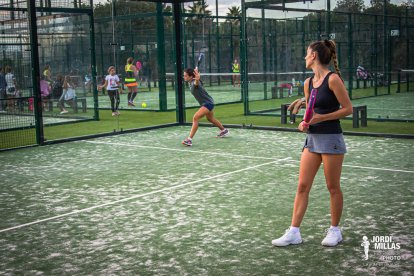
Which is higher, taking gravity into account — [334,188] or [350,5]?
[350,5]

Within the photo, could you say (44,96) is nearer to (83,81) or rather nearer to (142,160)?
(83,81)

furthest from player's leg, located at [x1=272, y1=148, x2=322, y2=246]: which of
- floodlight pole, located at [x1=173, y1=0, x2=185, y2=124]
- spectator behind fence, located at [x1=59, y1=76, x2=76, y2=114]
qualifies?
spectator behind fence, located at [x1=59, y1=76, x2=76, y2=114]

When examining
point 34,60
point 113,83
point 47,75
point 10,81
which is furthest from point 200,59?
point 34,60

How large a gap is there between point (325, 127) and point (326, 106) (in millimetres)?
198

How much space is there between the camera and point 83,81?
19281mm

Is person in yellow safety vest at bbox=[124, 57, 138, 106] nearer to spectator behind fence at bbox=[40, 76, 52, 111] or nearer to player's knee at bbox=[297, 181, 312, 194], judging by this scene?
spectator behind fence at bbox=[40, 76, 52, 111]

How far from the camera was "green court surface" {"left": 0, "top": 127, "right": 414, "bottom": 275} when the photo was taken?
5.42 m

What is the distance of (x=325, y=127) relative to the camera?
17.9 ft

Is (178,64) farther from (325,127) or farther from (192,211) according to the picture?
(325,127)

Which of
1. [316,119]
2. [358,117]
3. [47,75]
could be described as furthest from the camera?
[47,75]

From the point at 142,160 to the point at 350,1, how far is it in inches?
441

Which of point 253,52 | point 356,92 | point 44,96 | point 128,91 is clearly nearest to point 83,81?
point 44,96

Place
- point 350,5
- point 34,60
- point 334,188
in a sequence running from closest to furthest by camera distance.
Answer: point 334,188
point 34,60
point 350,5

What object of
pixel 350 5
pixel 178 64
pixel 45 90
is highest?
pixel 350 5
